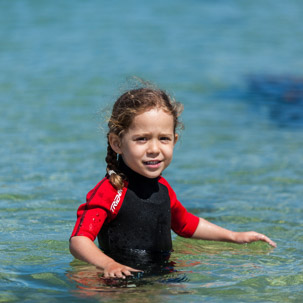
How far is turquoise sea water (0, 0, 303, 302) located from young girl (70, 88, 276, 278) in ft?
0.69

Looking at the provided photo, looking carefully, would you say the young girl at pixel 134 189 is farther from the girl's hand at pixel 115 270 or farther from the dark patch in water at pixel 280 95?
the dark patch in water at pixel 280 95

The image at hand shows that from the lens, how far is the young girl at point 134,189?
364 cm

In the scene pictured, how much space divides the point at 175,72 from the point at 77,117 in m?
4.03

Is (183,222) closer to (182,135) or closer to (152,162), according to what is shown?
(152,162)

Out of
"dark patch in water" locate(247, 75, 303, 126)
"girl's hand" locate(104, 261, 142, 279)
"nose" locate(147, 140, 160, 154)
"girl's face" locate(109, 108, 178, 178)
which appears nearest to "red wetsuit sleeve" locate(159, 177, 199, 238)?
"girl's face" locate(109, 108, 178, 178)

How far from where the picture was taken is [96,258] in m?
3.43

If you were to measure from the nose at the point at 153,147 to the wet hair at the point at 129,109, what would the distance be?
16 centimetres

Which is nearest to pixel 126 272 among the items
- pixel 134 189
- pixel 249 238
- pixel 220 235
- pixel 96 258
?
pixel 96 258

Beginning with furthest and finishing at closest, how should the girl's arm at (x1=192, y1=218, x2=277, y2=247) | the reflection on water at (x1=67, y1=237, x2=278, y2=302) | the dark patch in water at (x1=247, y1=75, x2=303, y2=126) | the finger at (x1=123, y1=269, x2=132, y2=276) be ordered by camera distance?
the dark patch in water at (x1=247, y1=75, x2=303, y2=126) < the girl's arm at (x1=192, y1=218, x2=277, y2=247) < the reflection on water at (x1=67, y1=237, x2=278, y2=302) < the finger at (x1=123, y1=269, x2=132, y2=276)

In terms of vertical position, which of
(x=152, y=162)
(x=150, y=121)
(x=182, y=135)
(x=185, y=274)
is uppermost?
(x=182, y=135)

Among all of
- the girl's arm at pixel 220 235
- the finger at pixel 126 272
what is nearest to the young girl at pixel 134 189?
the finger at pixel 126 272

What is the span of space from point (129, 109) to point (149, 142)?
0.22 metres

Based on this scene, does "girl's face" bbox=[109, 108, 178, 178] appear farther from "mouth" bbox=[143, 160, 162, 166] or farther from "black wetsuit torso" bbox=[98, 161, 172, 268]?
"black wetsuit torso" bbox=[98, 161, 172, 268]

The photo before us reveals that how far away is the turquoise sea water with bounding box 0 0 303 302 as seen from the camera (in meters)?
3.80
